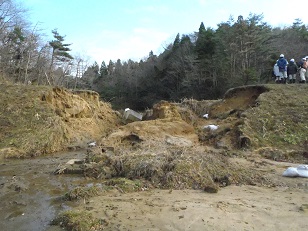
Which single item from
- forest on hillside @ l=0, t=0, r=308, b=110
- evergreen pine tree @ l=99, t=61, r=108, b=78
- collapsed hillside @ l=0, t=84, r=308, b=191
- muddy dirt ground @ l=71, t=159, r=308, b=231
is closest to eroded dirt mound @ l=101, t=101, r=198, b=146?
collapsed hillside @ l=0, t=84, r=308, b=191

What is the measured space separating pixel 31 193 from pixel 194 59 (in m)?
35.3

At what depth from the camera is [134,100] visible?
1980 inches

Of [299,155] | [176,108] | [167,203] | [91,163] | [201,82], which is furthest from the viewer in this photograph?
[201,82]

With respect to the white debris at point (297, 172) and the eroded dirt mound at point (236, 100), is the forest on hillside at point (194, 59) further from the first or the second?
the white debris at point (297, 172)

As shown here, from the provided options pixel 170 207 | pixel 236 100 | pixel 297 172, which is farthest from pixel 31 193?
pixel 236 100

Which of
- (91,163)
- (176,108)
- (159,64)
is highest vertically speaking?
(159,64)

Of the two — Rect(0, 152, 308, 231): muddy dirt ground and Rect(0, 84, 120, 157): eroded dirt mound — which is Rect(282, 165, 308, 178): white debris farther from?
Rect(0, 84, 120, 157): eroded dirt mound

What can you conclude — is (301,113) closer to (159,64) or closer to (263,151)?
(263,151)

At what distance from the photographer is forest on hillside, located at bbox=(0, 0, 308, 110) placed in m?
31.4

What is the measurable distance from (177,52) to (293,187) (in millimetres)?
39913

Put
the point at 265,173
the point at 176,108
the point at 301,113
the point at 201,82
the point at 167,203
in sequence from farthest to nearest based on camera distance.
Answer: the point at 201,82 → the point at 176,108 → the point at 301,113 → the point at 265,173 → the point at 167,203

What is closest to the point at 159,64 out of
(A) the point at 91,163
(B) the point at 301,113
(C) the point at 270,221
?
(B) the point at 301,113

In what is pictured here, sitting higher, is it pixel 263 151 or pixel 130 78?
pixel 130 78

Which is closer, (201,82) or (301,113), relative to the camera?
(301,113)
